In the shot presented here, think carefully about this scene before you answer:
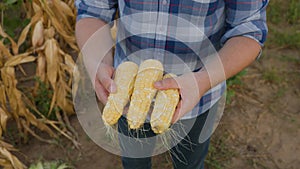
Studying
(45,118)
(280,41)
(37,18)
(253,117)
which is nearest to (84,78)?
(45,118)

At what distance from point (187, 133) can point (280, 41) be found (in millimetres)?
1828

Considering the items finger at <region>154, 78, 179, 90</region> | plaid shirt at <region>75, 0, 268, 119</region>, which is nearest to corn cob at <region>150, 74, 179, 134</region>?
finger at <region>154, 78, 179, 90</region>

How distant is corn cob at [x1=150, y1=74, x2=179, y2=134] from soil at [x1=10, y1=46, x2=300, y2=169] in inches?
48.0

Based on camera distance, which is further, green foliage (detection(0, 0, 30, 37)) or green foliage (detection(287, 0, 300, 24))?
green foliage (detection(287, 0, 300, 24))

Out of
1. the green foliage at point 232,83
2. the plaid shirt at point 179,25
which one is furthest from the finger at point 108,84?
the green foliage at point 232,83

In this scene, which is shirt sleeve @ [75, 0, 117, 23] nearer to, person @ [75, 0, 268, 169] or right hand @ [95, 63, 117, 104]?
person @ [75, 0, 268, 169]

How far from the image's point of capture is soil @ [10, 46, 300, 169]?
2281 millimetres

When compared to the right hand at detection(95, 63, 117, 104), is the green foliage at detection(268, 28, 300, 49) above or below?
below

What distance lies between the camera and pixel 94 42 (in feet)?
4.13

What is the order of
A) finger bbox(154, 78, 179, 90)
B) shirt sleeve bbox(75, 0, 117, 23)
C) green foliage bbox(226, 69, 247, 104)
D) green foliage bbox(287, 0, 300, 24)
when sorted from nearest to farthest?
finger bbox(154, 78, 179, 90) < shirt sleeve bbox(75, 0, 117, 23) < green foliage bbox(226, 69, 247, 104) < green foliage bbox(287, 0, 300, 24)

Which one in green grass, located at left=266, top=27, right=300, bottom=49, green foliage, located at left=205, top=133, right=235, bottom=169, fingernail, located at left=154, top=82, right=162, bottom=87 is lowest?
green foliage, located at left=205, top=133, right=235, bottom=169

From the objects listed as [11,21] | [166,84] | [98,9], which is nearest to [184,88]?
[166,84]

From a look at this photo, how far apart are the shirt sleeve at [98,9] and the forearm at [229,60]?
369 millimetres

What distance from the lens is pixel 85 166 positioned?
2.27m
